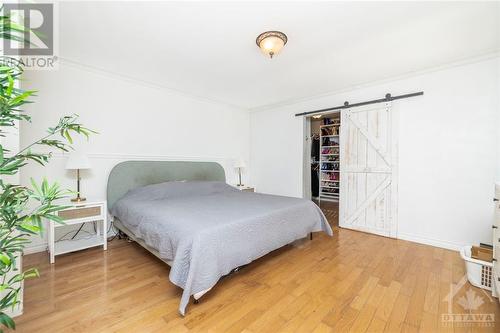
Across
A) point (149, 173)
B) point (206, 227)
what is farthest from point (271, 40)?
point (149, 173)

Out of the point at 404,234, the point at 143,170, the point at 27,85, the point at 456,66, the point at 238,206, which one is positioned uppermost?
the point at 456,66

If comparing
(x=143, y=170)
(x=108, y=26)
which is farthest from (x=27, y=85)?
(x=143, y=170)

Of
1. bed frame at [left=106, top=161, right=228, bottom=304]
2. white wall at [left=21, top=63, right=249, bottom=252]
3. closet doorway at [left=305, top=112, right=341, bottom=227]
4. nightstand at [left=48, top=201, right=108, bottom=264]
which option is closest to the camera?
nightstand at [left=48, top=201, right=108, bottom=264]

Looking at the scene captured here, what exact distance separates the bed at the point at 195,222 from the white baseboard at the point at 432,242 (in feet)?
3.82

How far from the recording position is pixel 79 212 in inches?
98.5

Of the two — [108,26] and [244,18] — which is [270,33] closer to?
[244,18]

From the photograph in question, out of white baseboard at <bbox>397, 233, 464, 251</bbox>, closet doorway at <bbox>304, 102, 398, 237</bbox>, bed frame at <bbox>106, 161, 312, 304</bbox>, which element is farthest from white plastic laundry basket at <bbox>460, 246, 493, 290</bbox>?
bed frame at <bbox>106, 161, 312, 304</bbox>

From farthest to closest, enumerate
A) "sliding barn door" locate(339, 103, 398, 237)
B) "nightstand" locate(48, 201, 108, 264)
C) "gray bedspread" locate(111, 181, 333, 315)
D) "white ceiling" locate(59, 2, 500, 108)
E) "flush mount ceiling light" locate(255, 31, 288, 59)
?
"sliding barn door" locate(339, 103, 398, 237) → "nightstand" locate(48, 201, 108, 264) → "flush mount ceiling light" locate(255, 31, 288, 59) → "white ceiling" locate(59, 2, 500, 108) → "gray bedspread" locate(111, 181, 333, 315)

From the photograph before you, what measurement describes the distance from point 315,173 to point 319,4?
4445mm

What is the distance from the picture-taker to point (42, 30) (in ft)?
6.92

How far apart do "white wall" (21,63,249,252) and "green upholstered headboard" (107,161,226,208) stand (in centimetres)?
15

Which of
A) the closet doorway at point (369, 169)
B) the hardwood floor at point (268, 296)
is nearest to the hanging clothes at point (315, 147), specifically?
the closet doorway at point (369, 169)

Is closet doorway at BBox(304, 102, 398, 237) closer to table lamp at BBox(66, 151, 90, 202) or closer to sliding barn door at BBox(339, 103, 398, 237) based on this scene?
sliding barn door at BBox(339, 103, 398, 237)

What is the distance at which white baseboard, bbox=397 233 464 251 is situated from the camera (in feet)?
8.90
